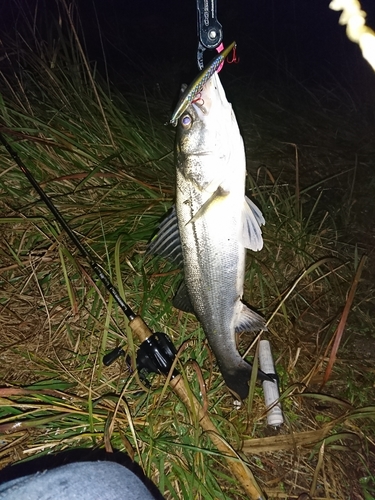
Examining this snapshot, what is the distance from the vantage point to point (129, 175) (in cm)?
324

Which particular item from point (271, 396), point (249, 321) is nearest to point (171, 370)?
point (249, 321)

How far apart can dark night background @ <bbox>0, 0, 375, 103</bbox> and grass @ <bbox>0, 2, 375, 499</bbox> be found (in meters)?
2.32

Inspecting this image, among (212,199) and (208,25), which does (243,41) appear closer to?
(208,25)

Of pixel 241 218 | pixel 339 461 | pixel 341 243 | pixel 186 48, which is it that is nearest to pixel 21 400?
pixel 241 218

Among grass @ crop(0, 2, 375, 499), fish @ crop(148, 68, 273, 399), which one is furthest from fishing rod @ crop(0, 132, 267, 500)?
fish @ crop(148, 68, 273, 399)

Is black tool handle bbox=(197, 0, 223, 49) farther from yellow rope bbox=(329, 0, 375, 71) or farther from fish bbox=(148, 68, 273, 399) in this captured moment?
yellow rope bbox=(329, 0, 375, 71)

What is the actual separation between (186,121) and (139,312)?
1.31m

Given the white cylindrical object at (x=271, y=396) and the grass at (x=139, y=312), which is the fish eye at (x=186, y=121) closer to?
the grass at (x=139, y=312)

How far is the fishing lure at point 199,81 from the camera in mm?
1689

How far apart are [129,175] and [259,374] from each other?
1697 mm

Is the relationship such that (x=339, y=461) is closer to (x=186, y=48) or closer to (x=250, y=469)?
(x=250, y=469)

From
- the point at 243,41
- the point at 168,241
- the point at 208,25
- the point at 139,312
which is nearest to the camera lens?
the point at 208,25

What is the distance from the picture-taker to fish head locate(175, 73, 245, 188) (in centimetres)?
190

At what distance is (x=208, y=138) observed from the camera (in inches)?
77.2
